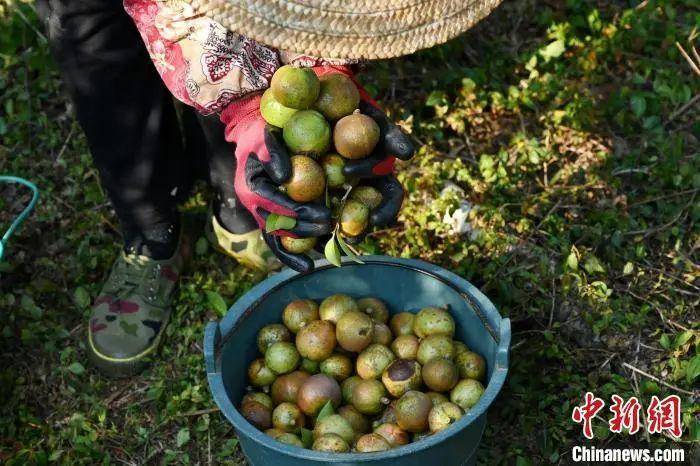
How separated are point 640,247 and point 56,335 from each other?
2.43 m

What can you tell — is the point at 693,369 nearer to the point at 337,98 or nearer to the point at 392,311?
the point at 392,311

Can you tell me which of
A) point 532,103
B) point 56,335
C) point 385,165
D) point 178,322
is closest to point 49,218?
point 56,335

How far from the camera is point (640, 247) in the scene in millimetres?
3314

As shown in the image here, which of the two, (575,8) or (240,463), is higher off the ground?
(575,8)

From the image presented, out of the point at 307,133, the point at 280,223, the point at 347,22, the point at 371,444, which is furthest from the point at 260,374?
the point at 347,22

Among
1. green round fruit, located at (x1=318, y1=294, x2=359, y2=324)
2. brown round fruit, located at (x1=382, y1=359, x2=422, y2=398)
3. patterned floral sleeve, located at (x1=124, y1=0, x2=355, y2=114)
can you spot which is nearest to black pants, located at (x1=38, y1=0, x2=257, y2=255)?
patterned floral sleeve, located at (x1=124, y1=0, x2=355, y2=114)

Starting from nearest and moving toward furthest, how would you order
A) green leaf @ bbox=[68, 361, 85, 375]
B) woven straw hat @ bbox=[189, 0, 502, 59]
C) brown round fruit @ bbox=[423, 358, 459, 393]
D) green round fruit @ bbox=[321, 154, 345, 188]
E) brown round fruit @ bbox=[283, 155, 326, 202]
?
woven straw hat @ bbox=[189, 0, 502, 59], brown round fruit @ bbox=[283, 155, 326, 202], green round fruit @ bbox=[321, 154, 345, 188], brown round fruit @ bbox=[423, 358, 459, 393], green leaf @ bbox=[68, 361, 85, 375]

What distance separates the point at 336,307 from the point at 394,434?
1.65 feet

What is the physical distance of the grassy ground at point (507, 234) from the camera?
9.98 ft

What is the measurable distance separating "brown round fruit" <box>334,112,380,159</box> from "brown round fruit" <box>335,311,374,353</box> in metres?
0.58

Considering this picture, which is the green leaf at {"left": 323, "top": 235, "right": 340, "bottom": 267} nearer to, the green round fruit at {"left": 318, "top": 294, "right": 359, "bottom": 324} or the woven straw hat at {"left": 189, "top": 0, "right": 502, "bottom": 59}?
the green round fruit at {"left": 318, "top": 294, "right": 359, "bottom": 324}

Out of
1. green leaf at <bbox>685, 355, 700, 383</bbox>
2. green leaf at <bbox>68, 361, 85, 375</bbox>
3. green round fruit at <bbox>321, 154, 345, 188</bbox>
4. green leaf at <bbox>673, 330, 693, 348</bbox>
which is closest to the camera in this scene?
green round fruit at <bbox>321, 154, 345, 188</bbox>

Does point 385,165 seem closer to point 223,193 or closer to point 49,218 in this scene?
point 223,193

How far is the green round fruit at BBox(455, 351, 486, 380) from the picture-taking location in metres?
2.67
